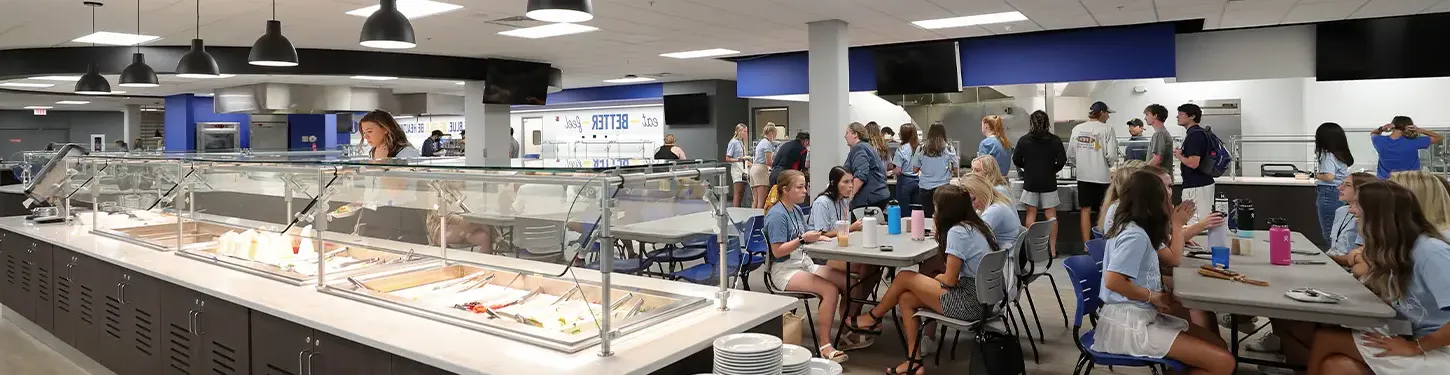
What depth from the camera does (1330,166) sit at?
6590mm

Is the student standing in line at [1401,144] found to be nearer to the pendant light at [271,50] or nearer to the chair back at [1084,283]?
the chair back at [1084,283]

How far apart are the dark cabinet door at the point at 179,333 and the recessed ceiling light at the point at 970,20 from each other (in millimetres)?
6119

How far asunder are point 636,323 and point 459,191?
0.96 m

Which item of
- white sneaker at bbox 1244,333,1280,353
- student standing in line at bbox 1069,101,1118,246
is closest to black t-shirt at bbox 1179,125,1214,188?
student standing in line at bbox 1069,101,1118,246

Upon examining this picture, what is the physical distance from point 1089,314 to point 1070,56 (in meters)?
5.55

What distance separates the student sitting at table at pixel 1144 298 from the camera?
3.10m

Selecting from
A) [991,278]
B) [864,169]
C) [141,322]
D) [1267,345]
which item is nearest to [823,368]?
[991,278]

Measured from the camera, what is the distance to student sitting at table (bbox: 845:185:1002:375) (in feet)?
12.7

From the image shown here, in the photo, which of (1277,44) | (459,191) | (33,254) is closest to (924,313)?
(459,191)

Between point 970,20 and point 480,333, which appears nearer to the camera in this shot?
point 480,333

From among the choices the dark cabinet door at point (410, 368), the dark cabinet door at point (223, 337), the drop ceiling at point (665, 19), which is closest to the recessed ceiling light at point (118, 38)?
the drop ceiling at point (665, 19)

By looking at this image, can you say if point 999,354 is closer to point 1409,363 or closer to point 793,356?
point 1409,363

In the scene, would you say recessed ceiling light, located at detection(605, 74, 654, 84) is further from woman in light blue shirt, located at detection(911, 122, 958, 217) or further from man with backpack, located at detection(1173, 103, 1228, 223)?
man with backpack, located at detection(1173, 103, 1228, 223)

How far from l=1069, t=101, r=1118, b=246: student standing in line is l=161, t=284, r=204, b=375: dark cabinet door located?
698cm
